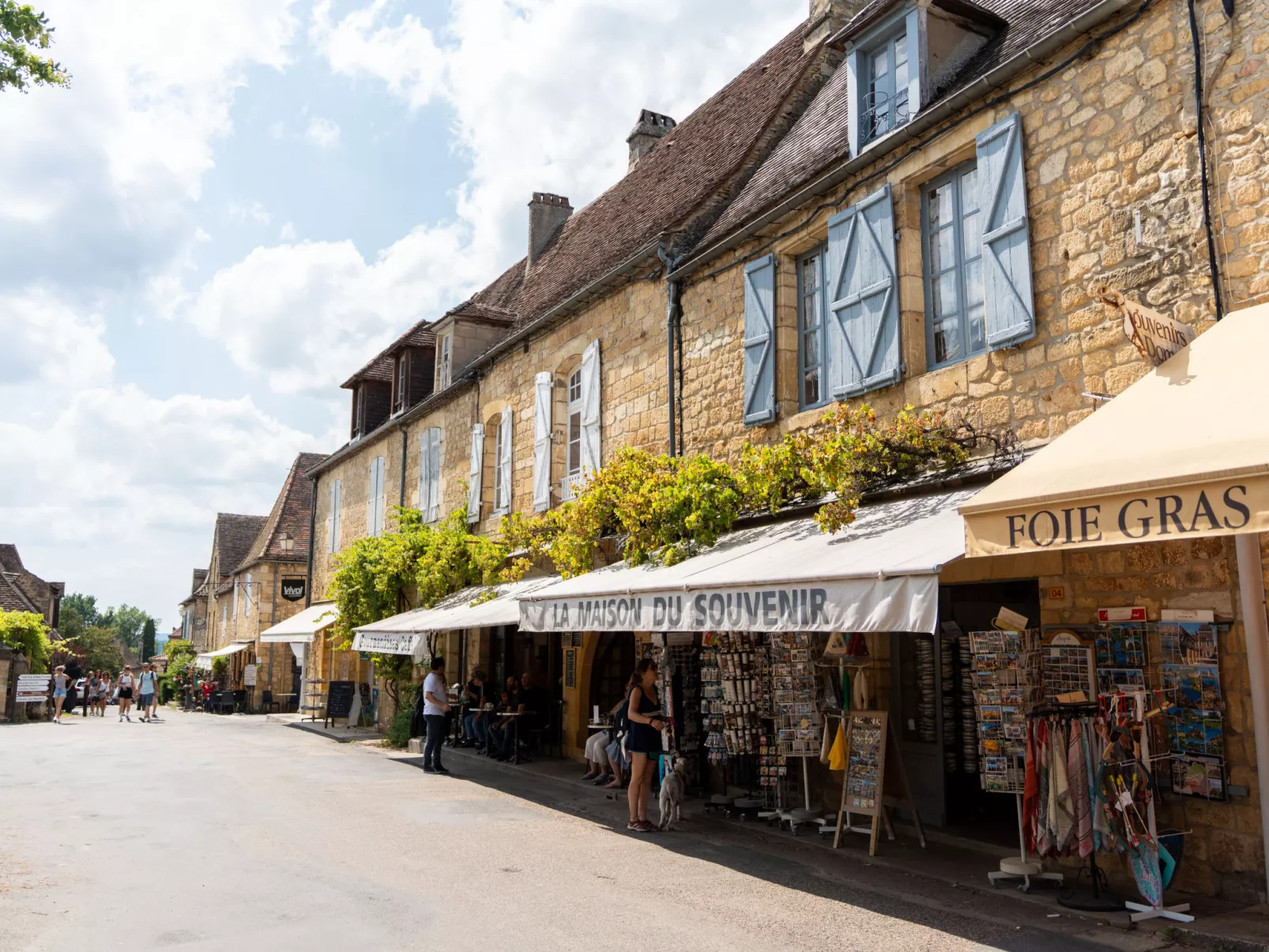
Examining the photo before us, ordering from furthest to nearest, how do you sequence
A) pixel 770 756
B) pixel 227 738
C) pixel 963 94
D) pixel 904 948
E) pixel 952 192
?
pixel 227 738, pixel 770 756, pixel 952 192, pixel 963 94, pixel 904 948

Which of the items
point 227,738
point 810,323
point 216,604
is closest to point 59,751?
point 227,738

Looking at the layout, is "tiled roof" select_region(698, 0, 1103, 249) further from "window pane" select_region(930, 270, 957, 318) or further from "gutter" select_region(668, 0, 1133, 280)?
"window pane" select_region(930, 270, 957, 318)

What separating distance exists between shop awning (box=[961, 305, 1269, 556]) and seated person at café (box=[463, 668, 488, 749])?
10.4m

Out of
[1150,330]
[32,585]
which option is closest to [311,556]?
[1150,330]

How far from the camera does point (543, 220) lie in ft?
60.7

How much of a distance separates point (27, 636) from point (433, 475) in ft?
38.9

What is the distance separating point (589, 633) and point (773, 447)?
5024 millimetres

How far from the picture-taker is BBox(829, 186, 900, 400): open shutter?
7.93 m

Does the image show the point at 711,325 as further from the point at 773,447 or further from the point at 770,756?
the point at 770,756

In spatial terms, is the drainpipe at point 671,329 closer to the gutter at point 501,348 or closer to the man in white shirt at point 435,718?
the gutter at point 501,348

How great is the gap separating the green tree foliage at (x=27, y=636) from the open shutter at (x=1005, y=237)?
22.5 meters

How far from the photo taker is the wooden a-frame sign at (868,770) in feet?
23.1

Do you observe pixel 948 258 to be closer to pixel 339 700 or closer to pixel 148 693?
pixel 339 700

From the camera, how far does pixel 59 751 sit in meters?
14.8
